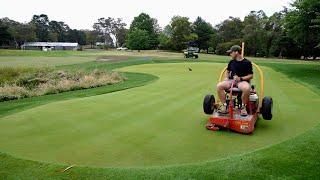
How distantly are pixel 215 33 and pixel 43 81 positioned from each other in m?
73.3

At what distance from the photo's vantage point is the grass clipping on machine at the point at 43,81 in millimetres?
15273

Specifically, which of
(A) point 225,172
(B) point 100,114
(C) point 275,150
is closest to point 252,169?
(A) point 225,172

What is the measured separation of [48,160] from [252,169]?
300 centimetres

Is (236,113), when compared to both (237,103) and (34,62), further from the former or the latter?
(34,62)

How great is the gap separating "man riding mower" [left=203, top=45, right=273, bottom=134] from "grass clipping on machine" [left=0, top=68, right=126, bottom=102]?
9436mm

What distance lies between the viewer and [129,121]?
8.20 meters

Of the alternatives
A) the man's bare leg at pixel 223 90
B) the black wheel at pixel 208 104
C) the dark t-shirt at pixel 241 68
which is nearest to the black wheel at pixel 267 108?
the dark t-shirt at pixel 241 68

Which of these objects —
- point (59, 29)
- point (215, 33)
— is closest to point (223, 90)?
point (215, 33)

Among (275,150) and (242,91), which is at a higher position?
(242,91)

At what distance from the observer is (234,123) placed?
739cm

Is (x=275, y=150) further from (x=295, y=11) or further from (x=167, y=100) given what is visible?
(x=295, y=11)

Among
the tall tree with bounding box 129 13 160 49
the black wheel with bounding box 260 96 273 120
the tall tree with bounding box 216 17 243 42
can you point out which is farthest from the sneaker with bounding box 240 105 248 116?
the tall tree with bounding box 129 13 160 49

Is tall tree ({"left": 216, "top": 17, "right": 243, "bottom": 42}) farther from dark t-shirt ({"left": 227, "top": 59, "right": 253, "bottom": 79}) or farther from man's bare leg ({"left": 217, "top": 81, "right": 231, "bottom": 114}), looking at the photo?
man's bare leg ({"left": 217, "top": 81, "right": 231, "bottom": 114})

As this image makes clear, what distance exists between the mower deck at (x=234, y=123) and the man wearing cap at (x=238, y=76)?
0.17 meters
